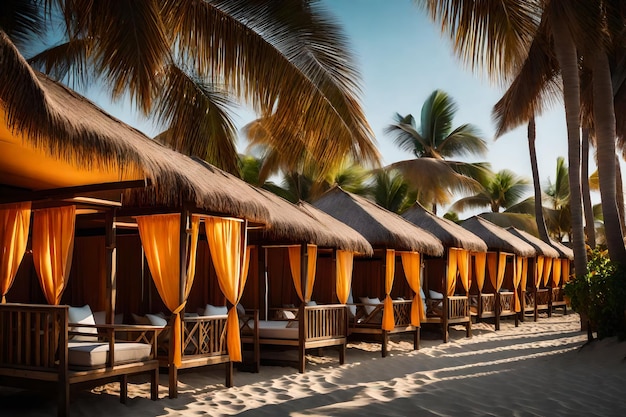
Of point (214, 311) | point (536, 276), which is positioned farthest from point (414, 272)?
point (536, 276)

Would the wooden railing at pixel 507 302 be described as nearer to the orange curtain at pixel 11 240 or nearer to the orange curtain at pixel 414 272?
the orange curtain at pixel 414 272

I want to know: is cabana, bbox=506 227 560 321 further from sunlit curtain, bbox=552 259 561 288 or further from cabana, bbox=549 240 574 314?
cabana, bbox=549 240 574 314

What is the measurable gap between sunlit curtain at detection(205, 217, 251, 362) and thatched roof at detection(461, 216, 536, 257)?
34.0 ft

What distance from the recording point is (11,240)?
7285 mm

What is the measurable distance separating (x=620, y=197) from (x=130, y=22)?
1786 cm

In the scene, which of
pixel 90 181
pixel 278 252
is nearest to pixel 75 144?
pixel 90 181

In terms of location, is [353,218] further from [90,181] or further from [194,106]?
[90,181]

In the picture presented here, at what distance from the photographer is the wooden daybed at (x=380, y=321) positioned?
12.0 metres

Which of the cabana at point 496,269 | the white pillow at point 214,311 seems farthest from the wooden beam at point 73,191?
the cabana at point 496,269

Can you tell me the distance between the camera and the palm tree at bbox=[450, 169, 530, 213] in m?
34.9

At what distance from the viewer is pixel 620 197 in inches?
828

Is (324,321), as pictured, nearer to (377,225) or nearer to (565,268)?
(377,225)

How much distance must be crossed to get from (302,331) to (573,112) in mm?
6264

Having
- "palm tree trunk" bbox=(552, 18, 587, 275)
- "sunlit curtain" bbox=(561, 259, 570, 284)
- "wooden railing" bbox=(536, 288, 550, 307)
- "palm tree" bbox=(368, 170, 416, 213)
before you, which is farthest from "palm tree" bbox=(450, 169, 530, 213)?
"palm tree trunk" bbox=(552, 18, 587, 275)
